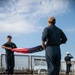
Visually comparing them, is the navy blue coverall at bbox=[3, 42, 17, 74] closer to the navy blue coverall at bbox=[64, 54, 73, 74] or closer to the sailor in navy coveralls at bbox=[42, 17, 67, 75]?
the sailor in navy coveralls at bbox=[42, 17, 67, 75]

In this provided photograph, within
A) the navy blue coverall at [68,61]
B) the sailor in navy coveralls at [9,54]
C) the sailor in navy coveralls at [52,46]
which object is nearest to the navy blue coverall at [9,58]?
the sailor in navy coveralls at [9,54]

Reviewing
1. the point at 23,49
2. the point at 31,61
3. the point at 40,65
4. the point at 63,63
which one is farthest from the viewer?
the point at 63,63

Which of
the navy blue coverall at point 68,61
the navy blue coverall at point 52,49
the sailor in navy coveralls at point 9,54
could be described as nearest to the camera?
the navy blue coverall at point 52,49

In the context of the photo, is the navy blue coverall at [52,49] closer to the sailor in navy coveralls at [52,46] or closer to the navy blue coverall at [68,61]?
the sailor in navy coveralls at [52,46]

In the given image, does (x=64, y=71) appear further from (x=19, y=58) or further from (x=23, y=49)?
(x=23, y=49)

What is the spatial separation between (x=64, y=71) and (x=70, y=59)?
5.05ft

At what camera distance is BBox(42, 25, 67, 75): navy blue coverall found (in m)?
8.71

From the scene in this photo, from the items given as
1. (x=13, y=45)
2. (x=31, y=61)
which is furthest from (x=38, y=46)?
(x=31, y=61)

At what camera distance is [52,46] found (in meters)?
8.77

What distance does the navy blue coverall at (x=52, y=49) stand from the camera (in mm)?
8711

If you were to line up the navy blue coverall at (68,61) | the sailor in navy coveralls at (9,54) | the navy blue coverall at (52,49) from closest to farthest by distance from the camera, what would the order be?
the navy blue coverall at (52,49) → the sailor in navy coveralls at (9,54) → the navy blue coverall at (68,61)

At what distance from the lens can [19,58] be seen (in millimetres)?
20422

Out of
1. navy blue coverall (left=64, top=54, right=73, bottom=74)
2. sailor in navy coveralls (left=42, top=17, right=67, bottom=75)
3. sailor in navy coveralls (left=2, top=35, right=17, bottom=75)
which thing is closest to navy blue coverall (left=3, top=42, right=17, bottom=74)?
sailor in navy coveralls (left=2, top=35, right=17, bottom=75)

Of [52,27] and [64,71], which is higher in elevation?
[52,27]
